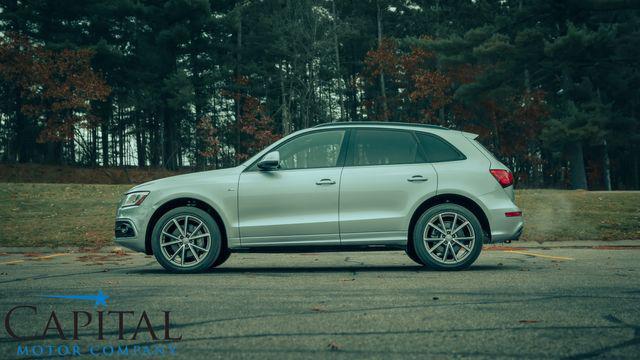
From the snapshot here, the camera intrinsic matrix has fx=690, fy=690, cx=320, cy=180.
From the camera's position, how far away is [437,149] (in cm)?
862

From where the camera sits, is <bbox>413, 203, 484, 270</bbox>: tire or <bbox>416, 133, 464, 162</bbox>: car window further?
<bbox>416, 133, 464, 162</bbox>: car window

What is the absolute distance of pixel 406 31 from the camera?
47.3 m

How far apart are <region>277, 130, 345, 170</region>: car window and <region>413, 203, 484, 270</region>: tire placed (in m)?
1.34

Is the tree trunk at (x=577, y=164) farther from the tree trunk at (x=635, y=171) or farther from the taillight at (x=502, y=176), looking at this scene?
the taillight at (x=502, y=176)

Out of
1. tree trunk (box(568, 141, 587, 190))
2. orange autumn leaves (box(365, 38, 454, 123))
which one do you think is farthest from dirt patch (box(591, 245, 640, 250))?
orange autumn leaves (box(365, 38, 454, 123))

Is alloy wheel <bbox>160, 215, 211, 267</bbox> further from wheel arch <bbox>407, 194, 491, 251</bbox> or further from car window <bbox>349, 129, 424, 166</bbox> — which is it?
wheel arch <bbox>407, 194, 491, 251</bbox>

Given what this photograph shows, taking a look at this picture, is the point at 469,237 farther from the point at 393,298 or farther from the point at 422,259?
the point at 393,298

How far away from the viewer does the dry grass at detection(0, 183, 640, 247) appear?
12844 mm

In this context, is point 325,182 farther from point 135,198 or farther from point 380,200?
point 135,198

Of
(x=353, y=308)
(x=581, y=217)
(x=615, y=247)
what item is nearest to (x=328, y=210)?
(x=353, y=308)

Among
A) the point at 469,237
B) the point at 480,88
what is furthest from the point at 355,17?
the point at 469,237

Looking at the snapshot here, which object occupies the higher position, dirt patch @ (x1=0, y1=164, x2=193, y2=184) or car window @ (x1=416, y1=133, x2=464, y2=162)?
dirt patch @ (x1=0, y1=164, x2=193, y2=184)

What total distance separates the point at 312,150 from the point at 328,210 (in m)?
0.84

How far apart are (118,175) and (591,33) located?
88.1 ft
